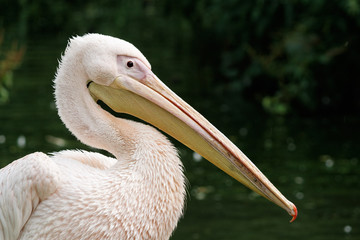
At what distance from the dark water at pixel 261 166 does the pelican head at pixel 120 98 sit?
3091 millimetres

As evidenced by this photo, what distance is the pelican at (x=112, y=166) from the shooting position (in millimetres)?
3209

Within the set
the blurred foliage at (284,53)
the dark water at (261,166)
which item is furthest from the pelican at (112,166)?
the blurred foliage at (284,53)

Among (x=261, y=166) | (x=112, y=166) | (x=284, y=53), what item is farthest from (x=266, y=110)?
(x=112, y=166)

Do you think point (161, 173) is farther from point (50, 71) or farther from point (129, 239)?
point (50, 71)

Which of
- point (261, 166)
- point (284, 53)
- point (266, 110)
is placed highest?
point (284, 53)

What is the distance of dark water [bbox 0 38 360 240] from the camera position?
6.57 meters

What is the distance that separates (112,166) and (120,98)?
34 cm

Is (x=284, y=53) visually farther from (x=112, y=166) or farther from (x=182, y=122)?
(x=112, y=166)

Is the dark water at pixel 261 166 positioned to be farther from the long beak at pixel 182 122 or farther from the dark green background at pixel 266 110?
the long beak at pixel 182 122

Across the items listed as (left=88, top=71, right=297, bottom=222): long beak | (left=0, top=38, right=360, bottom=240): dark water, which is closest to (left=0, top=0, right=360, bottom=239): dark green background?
(left=0, top=38, right=360, bottom=240): dark water

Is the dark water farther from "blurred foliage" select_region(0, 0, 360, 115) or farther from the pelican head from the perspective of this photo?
the pelican head

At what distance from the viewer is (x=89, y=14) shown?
80.1 feet

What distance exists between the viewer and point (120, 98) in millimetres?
3459

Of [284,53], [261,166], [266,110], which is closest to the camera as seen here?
[261,166]
